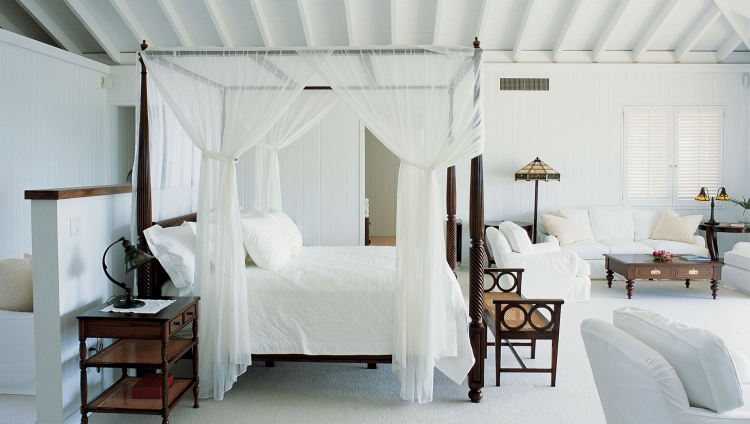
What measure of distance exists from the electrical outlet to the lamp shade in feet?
17.5

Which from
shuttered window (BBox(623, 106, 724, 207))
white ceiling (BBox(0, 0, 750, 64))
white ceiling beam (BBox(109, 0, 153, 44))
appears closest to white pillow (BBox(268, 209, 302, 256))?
white ceiling (BBox(0, 0, 750, 64))

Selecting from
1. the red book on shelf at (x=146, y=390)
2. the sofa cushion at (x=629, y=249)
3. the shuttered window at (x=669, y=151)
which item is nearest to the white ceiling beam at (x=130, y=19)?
the red book on shelf at (x=146, y=390)

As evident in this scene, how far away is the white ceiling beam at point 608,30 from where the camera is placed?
20.6ft

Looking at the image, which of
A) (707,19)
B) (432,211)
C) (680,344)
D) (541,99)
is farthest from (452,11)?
(680,344)

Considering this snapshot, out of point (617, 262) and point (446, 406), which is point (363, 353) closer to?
point (446, 406)

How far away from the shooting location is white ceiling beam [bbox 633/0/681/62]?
633 centimetres

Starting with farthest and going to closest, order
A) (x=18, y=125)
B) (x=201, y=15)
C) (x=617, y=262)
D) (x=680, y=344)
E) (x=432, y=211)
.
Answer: (x=201, y=15)
(x=617, y=262)
(x=18, y=125)
(x=432, y=211)
(x=680, y=344)

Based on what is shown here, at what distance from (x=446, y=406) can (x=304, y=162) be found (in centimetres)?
481

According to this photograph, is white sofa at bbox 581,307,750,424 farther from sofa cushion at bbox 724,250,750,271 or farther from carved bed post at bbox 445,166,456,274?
sofa cushion at bbox 724,250,750,271

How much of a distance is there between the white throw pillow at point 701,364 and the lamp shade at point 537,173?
200 inches

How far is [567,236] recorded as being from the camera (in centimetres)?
667

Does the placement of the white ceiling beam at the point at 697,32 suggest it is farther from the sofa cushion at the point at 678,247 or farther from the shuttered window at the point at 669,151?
the sofa cushion at the point at 678,247

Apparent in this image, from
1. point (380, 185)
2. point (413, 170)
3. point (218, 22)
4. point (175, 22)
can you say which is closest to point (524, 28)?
point (218, 22)

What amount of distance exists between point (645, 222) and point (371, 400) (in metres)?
5.34
